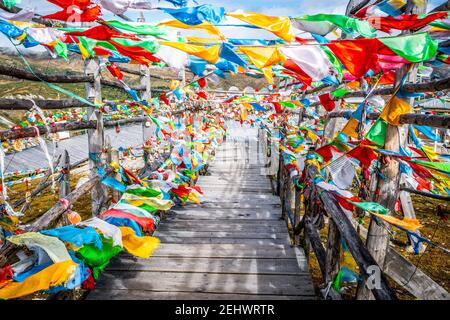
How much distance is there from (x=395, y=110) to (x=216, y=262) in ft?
8.00

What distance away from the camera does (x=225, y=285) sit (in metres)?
2.89

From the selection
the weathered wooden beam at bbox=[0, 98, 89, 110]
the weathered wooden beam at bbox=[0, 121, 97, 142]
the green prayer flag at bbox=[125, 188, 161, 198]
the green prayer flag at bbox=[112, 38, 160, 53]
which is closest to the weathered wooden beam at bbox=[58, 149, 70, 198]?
the weathered wooden beam at bbox=[0, 121, 97, 142]

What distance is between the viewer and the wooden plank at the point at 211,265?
3.14 m

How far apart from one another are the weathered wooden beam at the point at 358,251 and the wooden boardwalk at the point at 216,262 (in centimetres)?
97

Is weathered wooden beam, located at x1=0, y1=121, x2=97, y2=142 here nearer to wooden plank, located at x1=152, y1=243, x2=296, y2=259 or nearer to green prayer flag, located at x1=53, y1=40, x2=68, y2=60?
green prayer flag, located at x1=53, y1=40, x2=68, y2=60

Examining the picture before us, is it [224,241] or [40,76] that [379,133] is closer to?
[224,241]

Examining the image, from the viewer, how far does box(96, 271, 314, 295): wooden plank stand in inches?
111

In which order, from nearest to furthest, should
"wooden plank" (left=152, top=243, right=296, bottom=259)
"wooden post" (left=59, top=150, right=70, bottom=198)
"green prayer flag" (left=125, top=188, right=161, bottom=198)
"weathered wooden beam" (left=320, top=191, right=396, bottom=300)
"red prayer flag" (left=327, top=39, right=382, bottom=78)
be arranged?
"weathered wooden beam" (left=320, top=191, right=396, bottom=300) < "red prayer flag" (left=327, top=39, right=382, bottom=78) < "green prayer flag" (left=125, top=188, right=161, bottom=198) < "wooden post" (left=59, top=150, right=70, bottom=198) < "wooden plank" (left=152, top=243, right=296, bottom=259)

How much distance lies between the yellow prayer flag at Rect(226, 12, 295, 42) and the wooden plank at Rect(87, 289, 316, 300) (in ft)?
7.45

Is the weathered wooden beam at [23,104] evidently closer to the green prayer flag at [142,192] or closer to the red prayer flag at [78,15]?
the red prayer flag at [78,15]

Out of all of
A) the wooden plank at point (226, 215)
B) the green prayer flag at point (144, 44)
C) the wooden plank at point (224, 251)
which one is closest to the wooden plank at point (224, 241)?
the wooden plank at point (224, 251)
